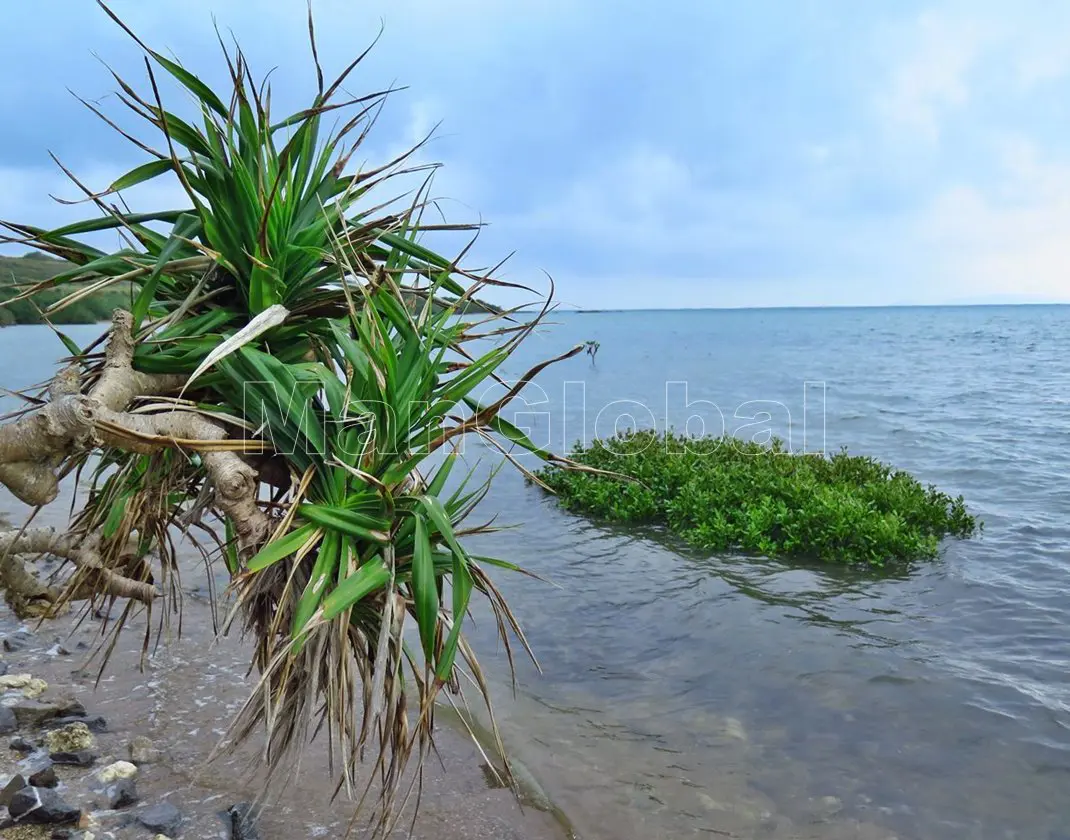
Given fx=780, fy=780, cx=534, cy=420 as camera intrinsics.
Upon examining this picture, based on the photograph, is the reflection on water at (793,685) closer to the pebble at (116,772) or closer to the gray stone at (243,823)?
the gray stone at (243,823)

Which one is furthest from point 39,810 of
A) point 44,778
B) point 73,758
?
point 73,758

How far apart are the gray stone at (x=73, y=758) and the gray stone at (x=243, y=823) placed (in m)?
1.15

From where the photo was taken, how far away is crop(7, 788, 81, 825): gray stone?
14.0 ft

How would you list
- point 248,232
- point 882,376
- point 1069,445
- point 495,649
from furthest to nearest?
point 882,376
point 1069,445
point 495,649
point 248,232

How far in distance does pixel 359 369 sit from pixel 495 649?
5.66 meters

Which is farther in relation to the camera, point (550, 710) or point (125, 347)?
point (550, 710)

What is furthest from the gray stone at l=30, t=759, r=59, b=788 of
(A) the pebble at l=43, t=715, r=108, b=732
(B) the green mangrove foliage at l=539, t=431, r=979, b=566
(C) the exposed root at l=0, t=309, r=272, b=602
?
(B) the green mangrove foliage at l=539, t=431, r=979, b=566

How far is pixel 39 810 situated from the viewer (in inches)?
168

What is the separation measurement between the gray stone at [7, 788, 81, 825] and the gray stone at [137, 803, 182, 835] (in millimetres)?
353

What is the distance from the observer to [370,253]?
409 centimetres

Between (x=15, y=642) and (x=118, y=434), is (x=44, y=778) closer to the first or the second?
(x=118, y=434)

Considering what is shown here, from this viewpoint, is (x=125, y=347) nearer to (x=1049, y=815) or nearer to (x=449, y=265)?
(x=449, y=265)

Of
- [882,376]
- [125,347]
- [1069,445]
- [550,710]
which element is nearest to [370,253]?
[125,347]

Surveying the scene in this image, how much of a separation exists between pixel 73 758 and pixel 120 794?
2.17 ft
